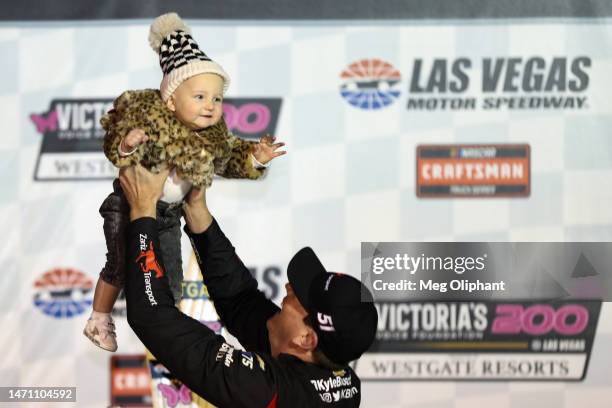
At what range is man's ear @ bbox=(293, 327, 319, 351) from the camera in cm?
185

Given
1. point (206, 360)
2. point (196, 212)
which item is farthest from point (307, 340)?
point (196, 212)

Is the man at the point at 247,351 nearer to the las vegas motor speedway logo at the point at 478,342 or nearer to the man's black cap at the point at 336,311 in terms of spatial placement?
the man's black cap at the point at 336,311

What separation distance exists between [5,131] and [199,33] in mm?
867

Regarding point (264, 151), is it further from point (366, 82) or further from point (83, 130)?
point (83, 130)

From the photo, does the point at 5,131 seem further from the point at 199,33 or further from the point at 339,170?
the point at 339,170

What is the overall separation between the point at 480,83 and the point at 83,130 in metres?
1.59

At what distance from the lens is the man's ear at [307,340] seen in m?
1.85

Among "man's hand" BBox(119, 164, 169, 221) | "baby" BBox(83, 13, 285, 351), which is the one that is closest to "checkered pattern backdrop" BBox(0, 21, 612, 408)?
"baby" BBox(83, 13, 285, 351)

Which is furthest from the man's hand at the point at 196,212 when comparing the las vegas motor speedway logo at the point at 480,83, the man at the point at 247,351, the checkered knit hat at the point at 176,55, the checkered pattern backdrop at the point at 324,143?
the las vegas motor speedway logo at the point at 480,83

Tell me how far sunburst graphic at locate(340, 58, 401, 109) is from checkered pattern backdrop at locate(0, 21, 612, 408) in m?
0.03

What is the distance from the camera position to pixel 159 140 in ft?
6.12

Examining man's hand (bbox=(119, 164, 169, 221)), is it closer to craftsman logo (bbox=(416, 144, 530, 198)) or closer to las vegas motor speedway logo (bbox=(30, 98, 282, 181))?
las vegas motor speedway logo (bbox=(30, 98, 282, 181))

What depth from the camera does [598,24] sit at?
11.4 ft

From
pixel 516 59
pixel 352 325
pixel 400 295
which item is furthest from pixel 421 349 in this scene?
pixel 352 325
